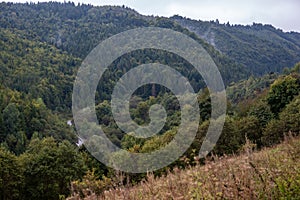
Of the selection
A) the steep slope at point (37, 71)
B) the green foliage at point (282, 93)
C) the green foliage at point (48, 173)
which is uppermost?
the steep slope at point (37, 71)

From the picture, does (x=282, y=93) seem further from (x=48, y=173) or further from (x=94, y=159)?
(x=48, y=173)

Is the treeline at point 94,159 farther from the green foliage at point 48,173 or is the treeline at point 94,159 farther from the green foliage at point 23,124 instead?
the green foliage at point 23,124

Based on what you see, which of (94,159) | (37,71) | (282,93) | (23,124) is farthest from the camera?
(37,71)

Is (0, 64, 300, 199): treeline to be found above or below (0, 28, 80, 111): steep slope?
below

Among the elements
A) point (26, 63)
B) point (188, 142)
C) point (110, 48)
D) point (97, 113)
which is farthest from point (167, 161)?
point (110, 48)

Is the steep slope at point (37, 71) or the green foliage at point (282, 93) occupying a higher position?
the steep slope at point (37, 71)

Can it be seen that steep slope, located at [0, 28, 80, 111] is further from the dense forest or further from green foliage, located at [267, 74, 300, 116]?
green foliage, located at [267, 74, 300, 116]

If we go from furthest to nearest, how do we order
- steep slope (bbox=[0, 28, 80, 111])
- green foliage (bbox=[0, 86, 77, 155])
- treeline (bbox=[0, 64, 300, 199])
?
steep slope (bbox=[0, 28, 80, 111]) → green foliage (bbox=[0, 86, 77, 155]) → treeline (bbox=[0, 64, 300, 199])

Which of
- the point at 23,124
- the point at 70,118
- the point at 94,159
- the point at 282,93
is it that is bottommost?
the point at 94,159

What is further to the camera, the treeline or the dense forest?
the dense forest

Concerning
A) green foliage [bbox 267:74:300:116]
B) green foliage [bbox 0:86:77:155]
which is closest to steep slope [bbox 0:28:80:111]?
green foliage [bbox 0:86:77:155]

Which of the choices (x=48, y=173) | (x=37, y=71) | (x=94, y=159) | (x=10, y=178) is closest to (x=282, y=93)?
(x=94, y=159)

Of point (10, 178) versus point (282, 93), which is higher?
point (282, 93)

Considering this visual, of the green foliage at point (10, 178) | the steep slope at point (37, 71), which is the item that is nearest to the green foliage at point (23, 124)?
the steep slope at point (37, 71)
